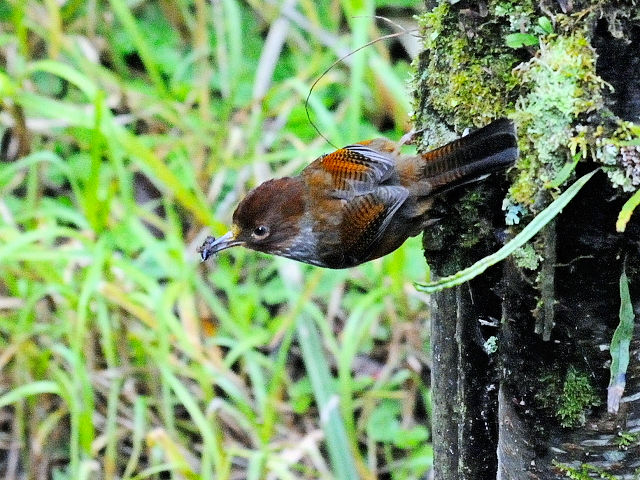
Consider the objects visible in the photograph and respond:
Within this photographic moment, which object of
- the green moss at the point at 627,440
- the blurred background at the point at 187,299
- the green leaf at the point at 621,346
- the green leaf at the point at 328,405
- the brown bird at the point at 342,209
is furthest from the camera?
the blurred background at the point at 187,299

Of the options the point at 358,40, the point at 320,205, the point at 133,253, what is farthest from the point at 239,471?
the point at 358,40

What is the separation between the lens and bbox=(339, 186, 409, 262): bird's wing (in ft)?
7.70

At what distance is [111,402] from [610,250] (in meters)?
2.85

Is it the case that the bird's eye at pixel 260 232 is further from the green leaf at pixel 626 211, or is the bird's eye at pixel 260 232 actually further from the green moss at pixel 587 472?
the green leaf at pixel 626 211

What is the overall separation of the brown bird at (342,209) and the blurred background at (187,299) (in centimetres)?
95

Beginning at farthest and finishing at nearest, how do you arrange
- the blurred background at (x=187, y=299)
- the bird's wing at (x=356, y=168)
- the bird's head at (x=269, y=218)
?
the blurred background at (x=187, y=299), the bird's head at (x=269, y=218), the bird's wing at (x=356, y=168)

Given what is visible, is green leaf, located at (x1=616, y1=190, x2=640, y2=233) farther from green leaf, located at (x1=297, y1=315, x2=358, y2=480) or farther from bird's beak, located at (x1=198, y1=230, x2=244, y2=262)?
green leaf, located at (x1=297, y1=315, x2=358, y2=480)

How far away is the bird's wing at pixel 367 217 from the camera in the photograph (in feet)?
7.70

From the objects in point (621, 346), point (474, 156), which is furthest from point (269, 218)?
point (621, 346)

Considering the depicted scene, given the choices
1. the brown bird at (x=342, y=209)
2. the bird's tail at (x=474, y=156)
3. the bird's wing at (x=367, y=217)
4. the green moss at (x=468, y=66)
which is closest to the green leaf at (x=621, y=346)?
the bird's tail at (x=474, y=156)

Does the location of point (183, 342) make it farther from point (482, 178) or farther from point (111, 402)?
point (482, 178)

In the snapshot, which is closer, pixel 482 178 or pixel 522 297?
pixel 522 297

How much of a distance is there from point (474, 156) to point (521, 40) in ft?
0.83

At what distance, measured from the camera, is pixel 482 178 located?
68.4 inches
